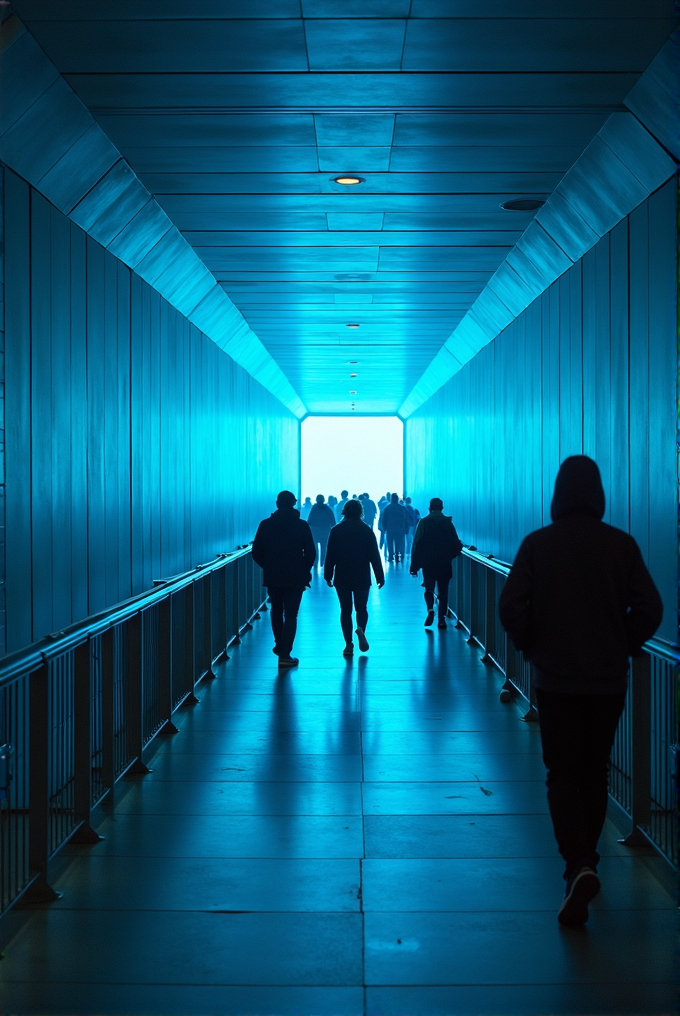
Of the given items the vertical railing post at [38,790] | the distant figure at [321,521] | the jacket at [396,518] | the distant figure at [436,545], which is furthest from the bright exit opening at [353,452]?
the vertical railing post at [38,790]

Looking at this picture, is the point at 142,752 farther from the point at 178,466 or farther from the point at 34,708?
the point at 178,466

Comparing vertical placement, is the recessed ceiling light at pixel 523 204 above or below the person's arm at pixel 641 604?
above

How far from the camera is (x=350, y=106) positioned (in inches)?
238

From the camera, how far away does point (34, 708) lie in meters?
4.39

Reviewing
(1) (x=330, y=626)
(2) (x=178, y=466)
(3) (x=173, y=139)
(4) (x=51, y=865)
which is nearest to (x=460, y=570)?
(1) (x=330, y=626)

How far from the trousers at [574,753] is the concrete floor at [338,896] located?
12.3 inches

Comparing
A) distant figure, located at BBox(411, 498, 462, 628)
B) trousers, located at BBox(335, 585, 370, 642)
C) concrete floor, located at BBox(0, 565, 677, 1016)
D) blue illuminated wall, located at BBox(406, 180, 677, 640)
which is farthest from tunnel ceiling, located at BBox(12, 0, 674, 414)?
concrete floor, located at BBox(0, 565, 677, 1016)

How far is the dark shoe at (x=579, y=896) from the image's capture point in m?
3.99

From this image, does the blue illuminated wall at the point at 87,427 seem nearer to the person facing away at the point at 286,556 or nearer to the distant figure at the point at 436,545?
the person facing away at the point at 286,556

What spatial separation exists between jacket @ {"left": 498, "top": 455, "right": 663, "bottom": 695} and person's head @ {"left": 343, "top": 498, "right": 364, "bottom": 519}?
657 centimetres

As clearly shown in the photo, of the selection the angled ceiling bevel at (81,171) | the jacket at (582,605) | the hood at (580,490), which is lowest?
the jacket at (582,605)

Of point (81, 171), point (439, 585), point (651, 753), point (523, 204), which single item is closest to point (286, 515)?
point (439, 585)

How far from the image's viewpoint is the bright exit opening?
36375 millimetres

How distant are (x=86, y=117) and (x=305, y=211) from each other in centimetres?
283
